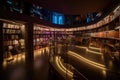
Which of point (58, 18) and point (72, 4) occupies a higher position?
point (58, 18)

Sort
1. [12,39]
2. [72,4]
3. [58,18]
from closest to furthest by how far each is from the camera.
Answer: [72,4] < [12,39] < [58,18]

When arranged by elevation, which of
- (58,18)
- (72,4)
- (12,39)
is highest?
(58,18)

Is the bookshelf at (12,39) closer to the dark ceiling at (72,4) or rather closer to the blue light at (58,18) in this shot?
the dark ceiling at (72,4)

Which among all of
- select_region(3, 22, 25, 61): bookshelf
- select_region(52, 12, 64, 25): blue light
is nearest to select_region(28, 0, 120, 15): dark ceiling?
select_region(3, 22, 25, 61): bookshelf

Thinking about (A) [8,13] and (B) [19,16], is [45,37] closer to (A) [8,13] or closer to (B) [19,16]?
(B) [19,16]

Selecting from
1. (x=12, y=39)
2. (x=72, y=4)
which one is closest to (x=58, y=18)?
(x=12, y=39)

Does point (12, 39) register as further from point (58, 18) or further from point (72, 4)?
point (58, 18)

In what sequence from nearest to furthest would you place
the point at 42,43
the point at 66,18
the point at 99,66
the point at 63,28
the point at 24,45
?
the point at 99,66, the point at 24,45, the point at 42,43, the point at 63,28, the point at 66,18

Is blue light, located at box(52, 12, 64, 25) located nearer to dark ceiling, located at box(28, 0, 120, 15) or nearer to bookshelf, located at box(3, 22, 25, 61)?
bookshelf, located at box(3, 22, 25, 61)

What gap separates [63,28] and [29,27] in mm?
9088

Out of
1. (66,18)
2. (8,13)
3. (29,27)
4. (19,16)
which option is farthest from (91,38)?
(66,18)

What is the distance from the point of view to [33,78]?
4.41 m

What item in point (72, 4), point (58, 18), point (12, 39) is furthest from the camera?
point (58, 18)

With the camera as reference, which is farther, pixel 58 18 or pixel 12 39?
pixel 58 18
